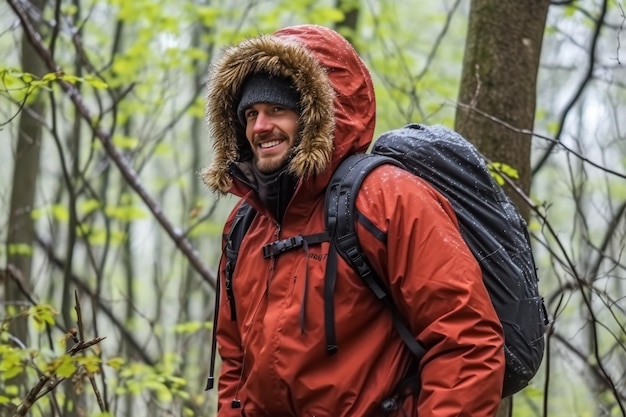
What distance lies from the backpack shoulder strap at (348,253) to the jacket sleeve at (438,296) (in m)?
0.03

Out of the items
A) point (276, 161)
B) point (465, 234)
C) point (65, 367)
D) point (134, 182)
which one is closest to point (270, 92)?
point (276, 161)

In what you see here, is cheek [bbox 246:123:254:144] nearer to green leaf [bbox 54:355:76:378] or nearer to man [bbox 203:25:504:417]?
man [bbox 203:25:504:417]

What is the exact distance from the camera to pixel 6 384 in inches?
233

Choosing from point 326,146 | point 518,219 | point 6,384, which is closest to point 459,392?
point 518,219

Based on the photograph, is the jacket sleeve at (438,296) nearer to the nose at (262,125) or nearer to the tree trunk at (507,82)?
the nose at (262,125)

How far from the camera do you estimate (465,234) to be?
2582 millimetres

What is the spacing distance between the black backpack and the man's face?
235 millimetres

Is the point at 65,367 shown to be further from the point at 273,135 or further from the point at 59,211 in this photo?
the point at 59,211

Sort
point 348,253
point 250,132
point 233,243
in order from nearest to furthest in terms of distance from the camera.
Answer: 1. point 348,253
2. point 250,132
3. point 233,243

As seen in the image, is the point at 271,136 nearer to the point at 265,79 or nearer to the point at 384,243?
the point at 265,79

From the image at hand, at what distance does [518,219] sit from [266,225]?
0.88 meters

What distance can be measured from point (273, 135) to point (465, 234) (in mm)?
760

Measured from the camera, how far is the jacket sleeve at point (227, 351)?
313 cm

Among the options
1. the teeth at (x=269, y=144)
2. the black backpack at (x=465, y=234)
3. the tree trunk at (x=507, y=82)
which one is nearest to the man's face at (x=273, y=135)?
the teeth at (x=269, y=144)
